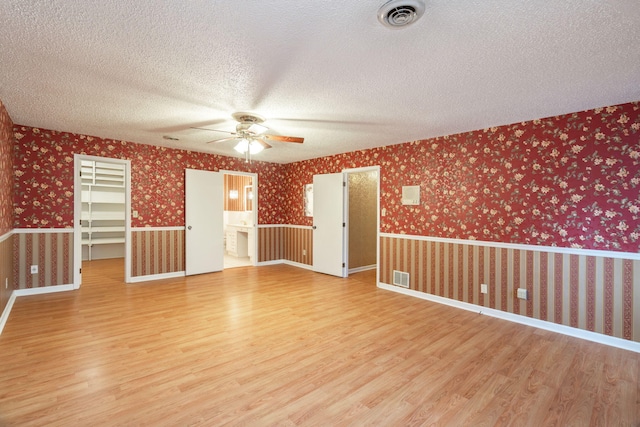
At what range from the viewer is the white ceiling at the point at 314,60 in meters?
1.64

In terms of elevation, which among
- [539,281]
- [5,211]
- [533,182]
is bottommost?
[539,281]

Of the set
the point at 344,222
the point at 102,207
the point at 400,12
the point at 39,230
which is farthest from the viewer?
the point at 102,207

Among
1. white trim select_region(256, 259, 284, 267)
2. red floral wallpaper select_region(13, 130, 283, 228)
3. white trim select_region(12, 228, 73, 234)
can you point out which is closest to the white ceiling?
red floral wallpaper select_region(13, 130, 283, 228)

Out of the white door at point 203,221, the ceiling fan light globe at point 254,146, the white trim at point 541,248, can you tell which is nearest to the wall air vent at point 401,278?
the white trim at point 541,248

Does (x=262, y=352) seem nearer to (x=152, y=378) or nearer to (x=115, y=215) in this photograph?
(x=152, y=378)

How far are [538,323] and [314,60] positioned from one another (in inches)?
144

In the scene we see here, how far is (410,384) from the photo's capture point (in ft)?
7.14

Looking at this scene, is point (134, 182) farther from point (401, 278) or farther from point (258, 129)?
point (401, 278)

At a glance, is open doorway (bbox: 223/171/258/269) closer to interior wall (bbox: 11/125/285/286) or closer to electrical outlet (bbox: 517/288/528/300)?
interior wall (bbox: 11/125/285/286)

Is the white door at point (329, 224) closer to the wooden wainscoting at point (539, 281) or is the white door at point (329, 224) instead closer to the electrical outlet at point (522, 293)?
the wooden wainscoting at point (539, 281)

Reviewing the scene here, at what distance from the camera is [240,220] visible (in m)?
8.41

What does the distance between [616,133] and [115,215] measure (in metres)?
9.27

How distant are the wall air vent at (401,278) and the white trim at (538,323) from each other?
110mm

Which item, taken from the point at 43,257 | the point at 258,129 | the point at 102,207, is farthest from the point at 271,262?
the point at 102,207
